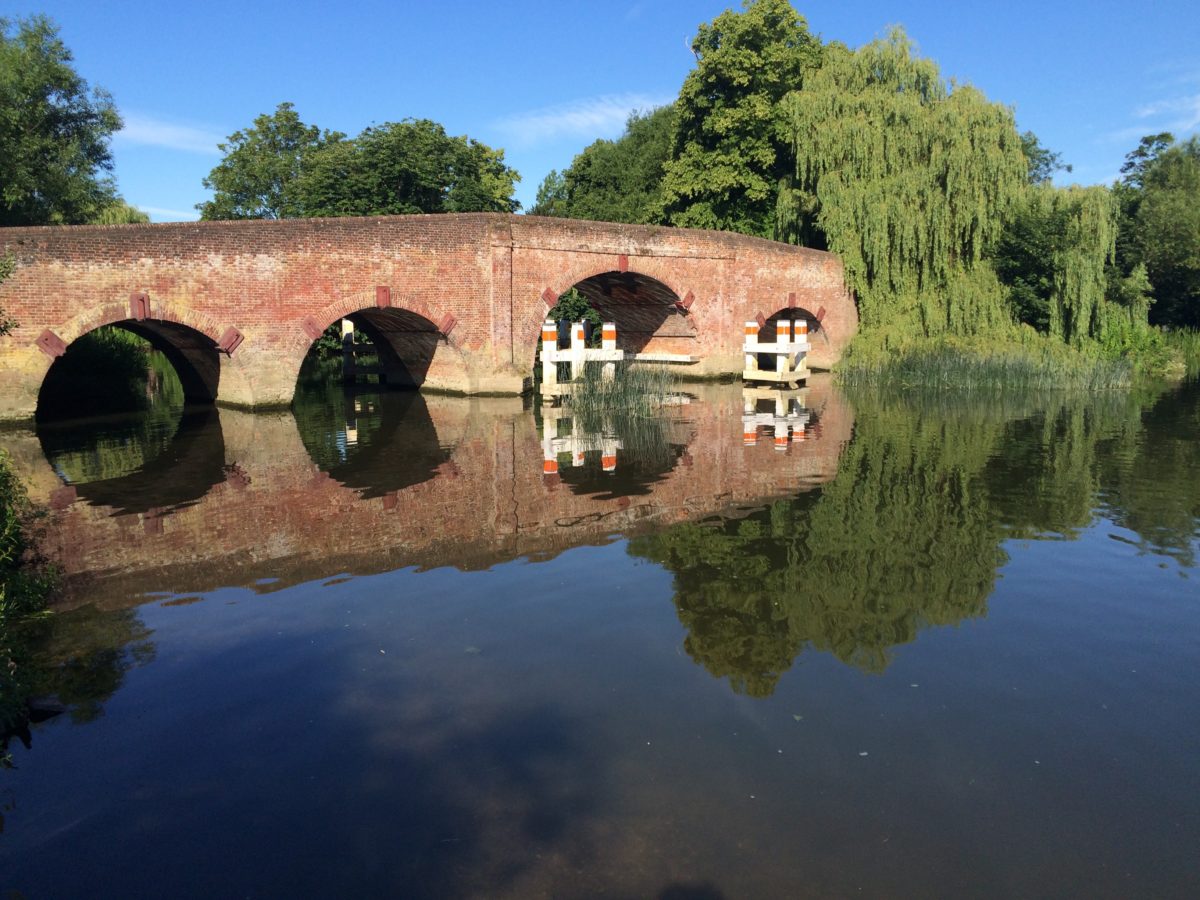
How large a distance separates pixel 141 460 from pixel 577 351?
29.7 feet

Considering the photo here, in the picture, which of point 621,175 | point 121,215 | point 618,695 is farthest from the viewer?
point 121,215

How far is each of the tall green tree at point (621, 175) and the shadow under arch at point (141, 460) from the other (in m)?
21.3

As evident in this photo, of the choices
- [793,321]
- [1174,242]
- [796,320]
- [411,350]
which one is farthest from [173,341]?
[1174,242]

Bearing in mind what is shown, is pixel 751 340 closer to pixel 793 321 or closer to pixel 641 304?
pixel 641 304

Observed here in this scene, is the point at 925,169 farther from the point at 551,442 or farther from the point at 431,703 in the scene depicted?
the point at 431,703

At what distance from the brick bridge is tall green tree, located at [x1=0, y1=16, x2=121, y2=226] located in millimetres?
7411

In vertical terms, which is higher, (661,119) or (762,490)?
(661,119)

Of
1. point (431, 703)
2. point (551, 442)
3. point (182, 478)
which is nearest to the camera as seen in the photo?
point (431, 703)

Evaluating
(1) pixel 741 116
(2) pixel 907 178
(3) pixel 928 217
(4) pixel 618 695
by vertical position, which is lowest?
(4) pixel 618 695

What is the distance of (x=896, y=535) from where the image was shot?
6797 mm

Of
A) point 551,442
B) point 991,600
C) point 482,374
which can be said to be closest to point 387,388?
point 482,374

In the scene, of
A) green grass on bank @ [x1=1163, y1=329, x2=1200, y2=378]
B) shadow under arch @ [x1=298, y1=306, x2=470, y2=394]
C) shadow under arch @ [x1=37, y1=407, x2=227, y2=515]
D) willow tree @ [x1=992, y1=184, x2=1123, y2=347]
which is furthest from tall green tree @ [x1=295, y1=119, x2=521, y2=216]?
green grass on bank @ [x1=1163, y1=329, x2=1200, y2=378]

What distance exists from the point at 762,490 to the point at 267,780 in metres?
5.95

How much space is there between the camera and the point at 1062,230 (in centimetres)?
2203
